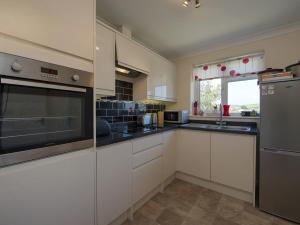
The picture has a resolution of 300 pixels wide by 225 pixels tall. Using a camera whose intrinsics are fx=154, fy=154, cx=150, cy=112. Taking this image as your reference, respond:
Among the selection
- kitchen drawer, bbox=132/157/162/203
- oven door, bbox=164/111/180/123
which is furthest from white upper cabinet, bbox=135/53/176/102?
kitchen drawer, bbox=132/157/162/203

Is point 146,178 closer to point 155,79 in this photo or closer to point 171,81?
point 155,79

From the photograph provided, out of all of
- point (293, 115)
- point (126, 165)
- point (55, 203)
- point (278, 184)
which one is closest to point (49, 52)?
point (55, 203)

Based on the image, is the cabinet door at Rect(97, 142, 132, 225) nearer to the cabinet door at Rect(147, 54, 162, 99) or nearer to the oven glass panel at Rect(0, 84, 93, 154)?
the oven glass panel at Rect(0, 84, 93, 154)

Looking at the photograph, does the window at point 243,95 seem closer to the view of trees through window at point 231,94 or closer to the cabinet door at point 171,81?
the view of trees through window at point 231,94

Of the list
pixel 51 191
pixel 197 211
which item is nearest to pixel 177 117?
pixel 197 211

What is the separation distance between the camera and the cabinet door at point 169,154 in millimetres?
2146

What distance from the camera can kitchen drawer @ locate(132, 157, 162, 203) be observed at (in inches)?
64.7

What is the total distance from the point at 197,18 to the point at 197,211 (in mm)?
2217

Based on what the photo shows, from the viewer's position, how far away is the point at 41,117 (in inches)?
35.4

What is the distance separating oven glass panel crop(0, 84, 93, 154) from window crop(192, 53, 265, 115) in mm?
2317

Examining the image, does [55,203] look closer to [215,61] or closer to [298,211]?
[298,211]

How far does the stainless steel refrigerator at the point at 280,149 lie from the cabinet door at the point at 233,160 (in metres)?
0.17

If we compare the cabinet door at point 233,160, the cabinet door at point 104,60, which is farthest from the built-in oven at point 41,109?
the cabinet door at point 233,160

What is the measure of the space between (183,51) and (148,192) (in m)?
2.38
